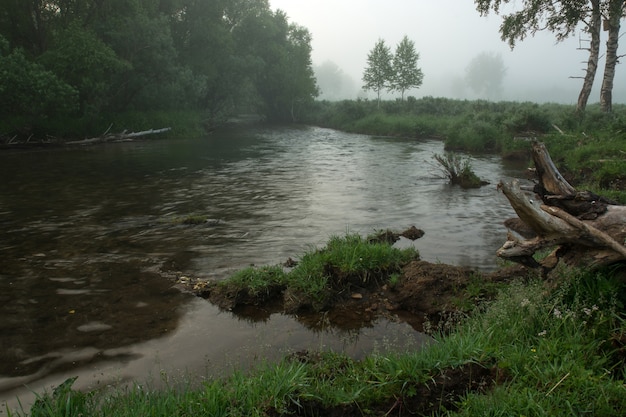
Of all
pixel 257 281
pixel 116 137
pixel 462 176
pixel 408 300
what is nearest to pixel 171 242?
pixel 257 281

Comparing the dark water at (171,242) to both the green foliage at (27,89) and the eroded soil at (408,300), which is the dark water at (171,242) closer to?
the eroded soil at (408,300)

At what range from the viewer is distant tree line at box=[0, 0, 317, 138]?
26.7 metres

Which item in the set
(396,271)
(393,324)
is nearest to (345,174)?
(396,271)

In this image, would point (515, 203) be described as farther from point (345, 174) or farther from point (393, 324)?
point (345, 174)

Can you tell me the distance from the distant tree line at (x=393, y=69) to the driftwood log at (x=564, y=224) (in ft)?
225

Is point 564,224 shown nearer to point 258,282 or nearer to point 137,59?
point 258,282

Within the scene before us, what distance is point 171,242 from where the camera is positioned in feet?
32.8

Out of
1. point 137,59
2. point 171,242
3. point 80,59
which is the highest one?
point 137,59

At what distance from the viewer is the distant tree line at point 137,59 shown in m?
26.7

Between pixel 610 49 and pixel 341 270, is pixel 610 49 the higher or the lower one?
the higher one

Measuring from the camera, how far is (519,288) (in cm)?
541

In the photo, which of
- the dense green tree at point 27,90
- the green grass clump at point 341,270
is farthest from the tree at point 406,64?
the green grass clump at point 341,270

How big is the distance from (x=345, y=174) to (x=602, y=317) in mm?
16161

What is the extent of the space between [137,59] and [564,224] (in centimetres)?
3810
